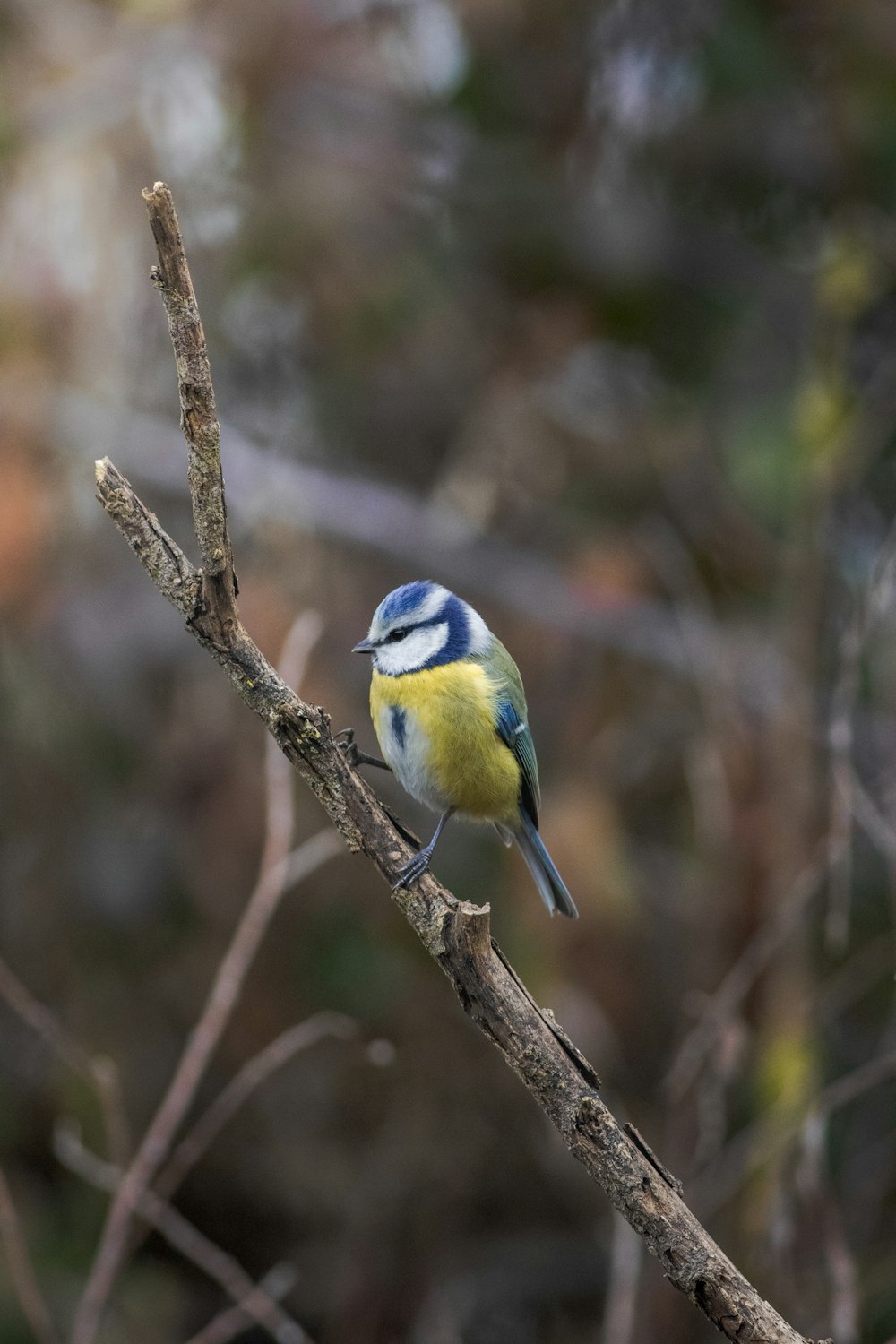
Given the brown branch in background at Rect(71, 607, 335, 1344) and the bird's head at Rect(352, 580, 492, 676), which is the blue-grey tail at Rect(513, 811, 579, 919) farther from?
the brown branch in background at Rect(71, 607, 335, 1344)

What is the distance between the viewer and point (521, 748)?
2.61 meters

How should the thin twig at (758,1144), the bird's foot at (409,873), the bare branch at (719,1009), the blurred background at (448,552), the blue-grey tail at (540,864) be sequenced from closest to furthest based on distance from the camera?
1. the bird's foot at (409,873)
2. the thin twig at (758,1144)
3. the bare branch at (719,1009)
4. the blue-grey tail at (540,864)
5. the blurred background at (448,552)

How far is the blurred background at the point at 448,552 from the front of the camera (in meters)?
3.98

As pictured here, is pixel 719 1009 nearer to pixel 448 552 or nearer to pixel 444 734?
pixel 444 734

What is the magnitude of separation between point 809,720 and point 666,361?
194 cm

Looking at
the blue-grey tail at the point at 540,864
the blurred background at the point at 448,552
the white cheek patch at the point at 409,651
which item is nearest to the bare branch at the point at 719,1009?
the blue-grey tail at the point at 540,864

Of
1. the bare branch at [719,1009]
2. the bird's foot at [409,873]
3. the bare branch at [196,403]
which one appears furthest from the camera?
the bare branch at [719,1009]

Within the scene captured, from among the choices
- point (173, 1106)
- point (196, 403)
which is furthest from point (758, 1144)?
point (196, 403)

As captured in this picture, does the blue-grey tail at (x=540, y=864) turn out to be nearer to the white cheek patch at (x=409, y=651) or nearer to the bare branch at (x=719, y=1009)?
the bare branch at (x=719, y=1009)

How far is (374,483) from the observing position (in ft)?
16.1

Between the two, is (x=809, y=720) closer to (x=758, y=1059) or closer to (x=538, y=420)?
(x=758, y=1059)

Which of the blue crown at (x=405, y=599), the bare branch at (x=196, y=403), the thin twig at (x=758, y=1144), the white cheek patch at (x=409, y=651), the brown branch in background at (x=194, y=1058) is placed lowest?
the thin twig at (x=758, y=1144)

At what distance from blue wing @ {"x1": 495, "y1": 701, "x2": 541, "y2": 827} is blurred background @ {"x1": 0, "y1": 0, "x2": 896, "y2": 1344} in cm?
107

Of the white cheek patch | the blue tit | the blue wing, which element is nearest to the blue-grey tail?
the blue wing
